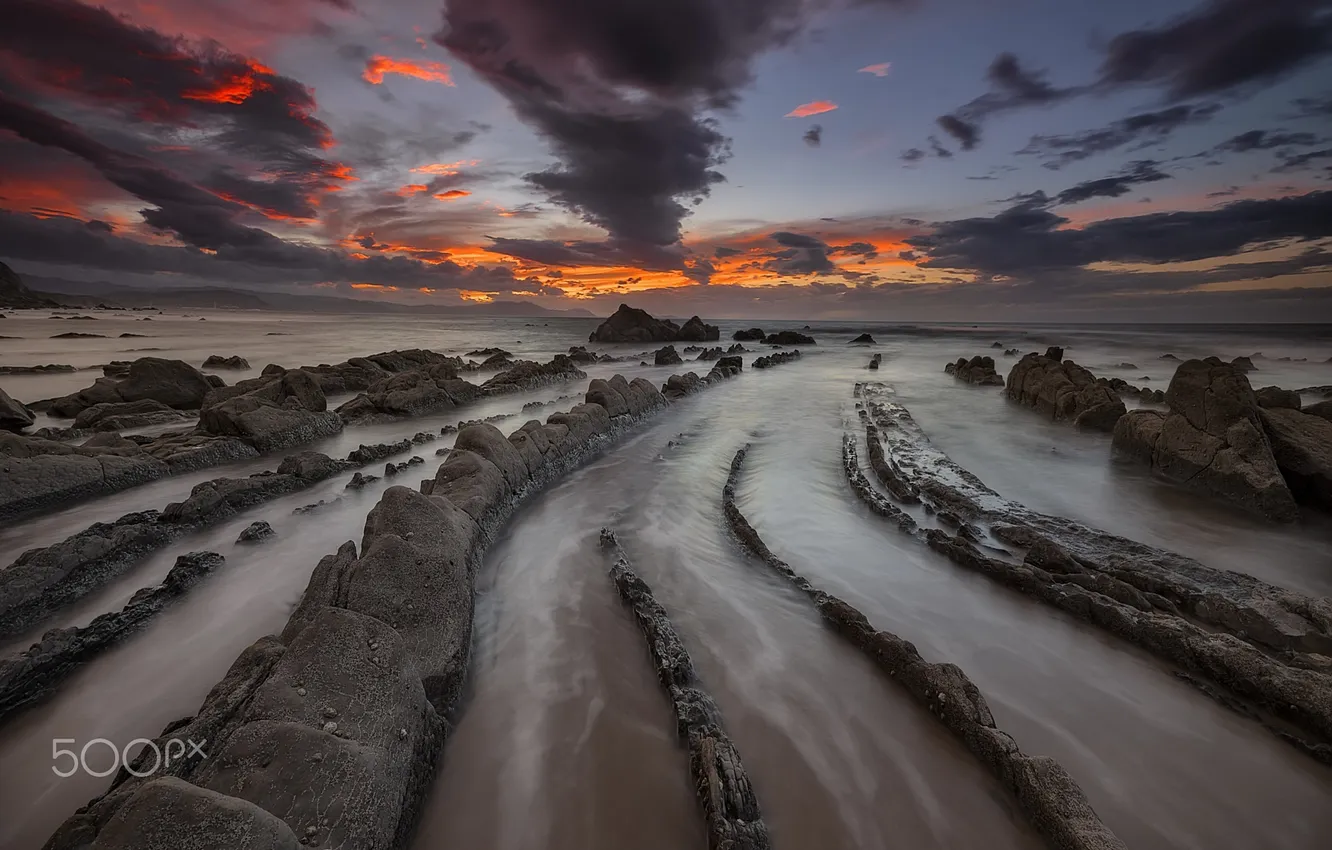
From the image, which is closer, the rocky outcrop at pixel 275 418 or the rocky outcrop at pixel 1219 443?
the rocky outcrop at pixel 1219 443

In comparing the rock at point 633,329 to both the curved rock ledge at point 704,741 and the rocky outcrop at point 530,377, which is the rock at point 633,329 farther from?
the curved rock ledge at point 704,741

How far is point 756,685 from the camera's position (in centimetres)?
378

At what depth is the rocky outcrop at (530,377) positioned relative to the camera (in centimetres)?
1764

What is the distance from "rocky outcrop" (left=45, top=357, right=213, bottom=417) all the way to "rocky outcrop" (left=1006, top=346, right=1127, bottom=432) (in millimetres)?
22164

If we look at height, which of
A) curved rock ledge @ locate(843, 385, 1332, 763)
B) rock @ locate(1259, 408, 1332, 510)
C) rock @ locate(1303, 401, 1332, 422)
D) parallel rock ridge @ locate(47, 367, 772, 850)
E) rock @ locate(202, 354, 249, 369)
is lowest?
rock @ locate(202, 354, 249, 369)

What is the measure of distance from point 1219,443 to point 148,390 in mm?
21915

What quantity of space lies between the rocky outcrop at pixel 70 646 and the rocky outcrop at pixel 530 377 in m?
12.4

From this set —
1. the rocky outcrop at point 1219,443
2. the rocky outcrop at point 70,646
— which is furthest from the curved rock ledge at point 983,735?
the rocky outcrop at point 1219,443

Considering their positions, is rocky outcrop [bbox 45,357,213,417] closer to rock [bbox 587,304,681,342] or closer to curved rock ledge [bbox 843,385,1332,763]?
curved rock ledge [bbox 843,385,1332,763]

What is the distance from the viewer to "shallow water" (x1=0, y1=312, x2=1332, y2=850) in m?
2.77

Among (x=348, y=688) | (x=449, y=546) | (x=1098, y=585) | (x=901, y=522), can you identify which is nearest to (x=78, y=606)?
(x=449, y=546)

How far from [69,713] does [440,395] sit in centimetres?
1158

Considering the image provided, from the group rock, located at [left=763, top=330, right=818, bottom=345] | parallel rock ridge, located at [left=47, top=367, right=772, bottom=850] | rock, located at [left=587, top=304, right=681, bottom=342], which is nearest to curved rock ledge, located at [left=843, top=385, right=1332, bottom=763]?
parallel rock ridge, located at [left=47, top=367, right=772, bottom=850]

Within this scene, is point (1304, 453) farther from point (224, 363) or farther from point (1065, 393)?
point (224, 363)
